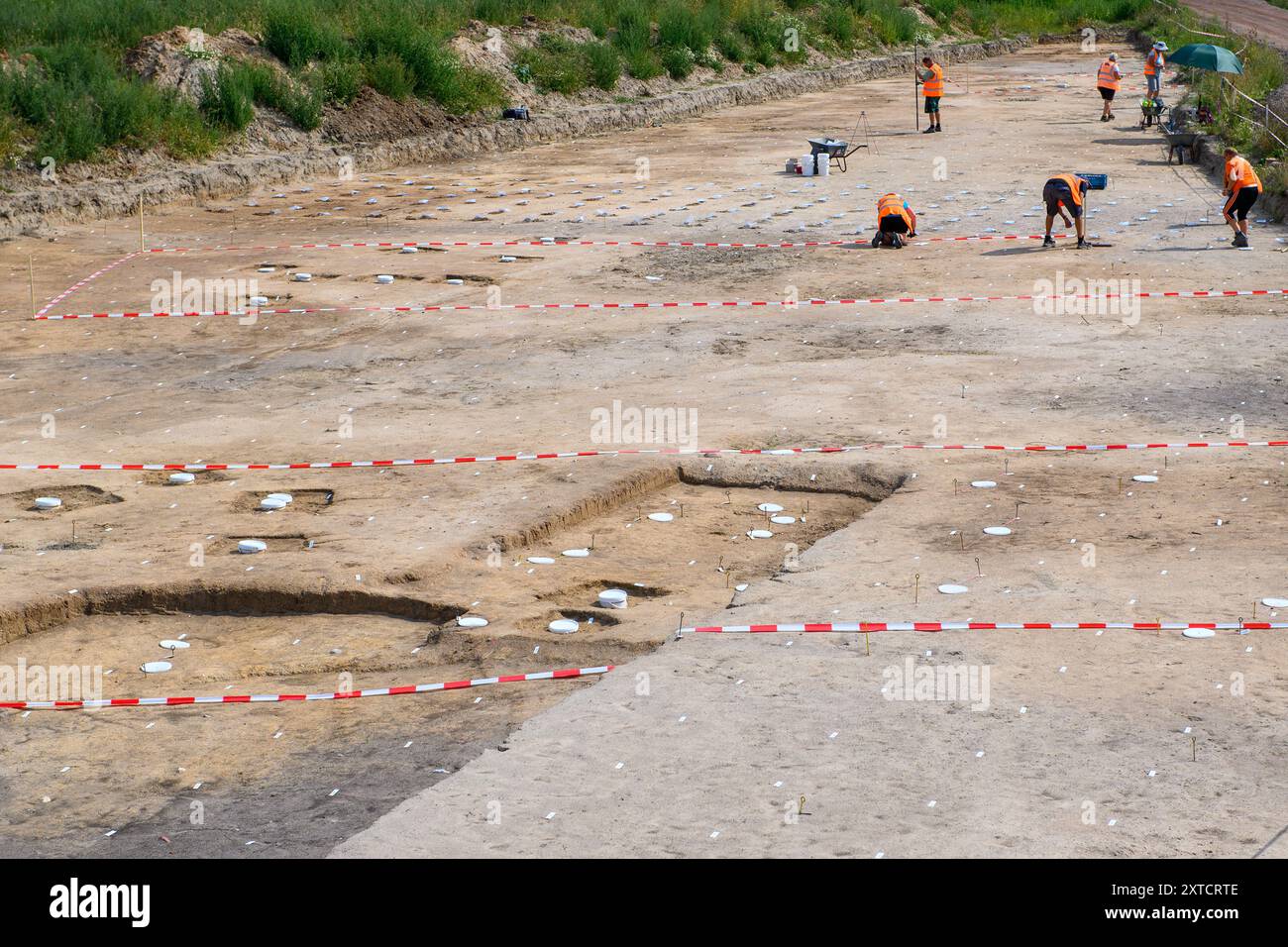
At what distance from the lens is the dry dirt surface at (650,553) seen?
6.30m

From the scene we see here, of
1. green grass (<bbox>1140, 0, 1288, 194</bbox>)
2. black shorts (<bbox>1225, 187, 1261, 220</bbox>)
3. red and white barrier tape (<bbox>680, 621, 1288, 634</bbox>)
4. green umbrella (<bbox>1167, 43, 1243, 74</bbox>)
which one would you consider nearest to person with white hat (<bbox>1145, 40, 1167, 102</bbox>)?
green grass (<bbox>1140, 0, 1288, 194</bbox>)

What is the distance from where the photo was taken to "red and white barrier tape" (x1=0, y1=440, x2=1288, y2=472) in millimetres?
11602

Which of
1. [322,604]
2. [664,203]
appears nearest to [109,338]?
[322,604]

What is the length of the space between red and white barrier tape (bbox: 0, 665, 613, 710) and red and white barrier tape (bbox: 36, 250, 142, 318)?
411 inches

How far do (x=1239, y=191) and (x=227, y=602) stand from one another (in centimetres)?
1435

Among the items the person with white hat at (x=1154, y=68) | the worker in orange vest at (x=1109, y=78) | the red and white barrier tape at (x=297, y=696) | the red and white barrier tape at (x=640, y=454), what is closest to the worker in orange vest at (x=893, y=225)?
the red and white barrier tape at (x=640, y=454)

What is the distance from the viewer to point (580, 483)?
35.8 ft

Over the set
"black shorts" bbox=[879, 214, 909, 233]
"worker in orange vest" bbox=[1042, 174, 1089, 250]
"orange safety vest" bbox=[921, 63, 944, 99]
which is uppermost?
"orange safety vest" bbox=[921, 63, 944, 99]

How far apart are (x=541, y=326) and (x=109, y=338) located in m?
4.40

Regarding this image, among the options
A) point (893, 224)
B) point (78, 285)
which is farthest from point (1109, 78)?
point (78, 285)

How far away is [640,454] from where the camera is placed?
11633 millimetres

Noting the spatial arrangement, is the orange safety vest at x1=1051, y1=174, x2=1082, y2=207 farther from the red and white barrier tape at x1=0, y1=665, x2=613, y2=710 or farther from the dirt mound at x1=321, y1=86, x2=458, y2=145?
the dirt mound at x1=321, y1=86, x2=458, y2=145

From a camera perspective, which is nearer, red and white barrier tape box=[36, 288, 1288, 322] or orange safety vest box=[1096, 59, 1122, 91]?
red and white barrier tape box=[36, 288, 1288, 322]
